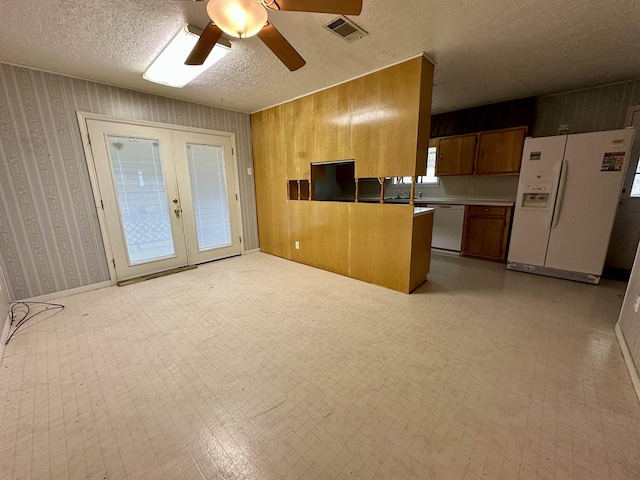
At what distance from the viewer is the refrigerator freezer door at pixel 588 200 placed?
9.22 feet

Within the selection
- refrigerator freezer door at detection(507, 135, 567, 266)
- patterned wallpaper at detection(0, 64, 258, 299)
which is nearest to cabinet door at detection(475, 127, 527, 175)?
refrigerator freezer door at detection(507, 135, 567, 266)

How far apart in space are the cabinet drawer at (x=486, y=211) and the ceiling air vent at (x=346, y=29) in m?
3.12

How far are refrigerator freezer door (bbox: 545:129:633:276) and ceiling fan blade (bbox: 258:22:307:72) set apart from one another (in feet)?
11.0

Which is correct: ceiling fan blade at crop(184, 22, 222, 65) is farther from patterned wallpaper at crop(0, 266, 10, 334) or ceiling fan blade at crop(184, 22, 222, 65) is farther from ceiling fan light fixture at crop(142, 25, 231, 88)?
patterned wallpaper at crop(0, 266, 10, 334)

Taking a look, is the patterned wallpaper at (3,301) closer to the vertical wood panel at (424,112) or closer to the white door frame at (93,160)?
the white door frame at (93,160)

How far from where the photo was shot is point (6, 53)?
2.28 meters

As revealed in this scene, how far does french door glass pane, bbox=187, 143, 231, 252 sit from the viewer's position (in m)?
3.91

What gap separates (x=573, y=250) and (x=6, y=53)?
20.5ft

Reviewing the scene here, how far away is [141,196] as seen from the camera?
343 cm

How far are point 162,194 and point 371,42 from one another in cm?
320

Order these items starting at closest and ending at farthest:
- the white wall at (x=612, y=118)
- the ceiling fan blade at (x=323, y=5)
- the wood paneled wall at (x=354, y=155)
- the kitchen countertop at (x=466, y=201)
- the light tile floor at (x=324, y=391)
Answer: the light tile floor at (x=324, y=391)
the ceiling fan blade at (x=323, y=5)
the wood paneled wall at (x=354, y=155)
the white wall at (x=612, y=118)
the kitchen countertop at (x=466, y=201)

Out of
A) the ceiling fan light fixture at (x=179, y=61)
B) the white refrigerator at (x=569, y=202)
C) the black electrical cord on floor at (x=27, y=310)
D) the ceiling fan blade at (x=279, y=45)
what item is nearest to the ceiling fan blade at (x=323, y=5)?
the ceiling fan blade at (x=279, y=45)

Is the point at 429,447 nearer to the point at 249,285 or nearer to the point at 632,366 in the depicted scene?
the point at 632,366

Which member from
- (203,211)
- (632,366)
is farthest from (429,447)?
(203,211)
